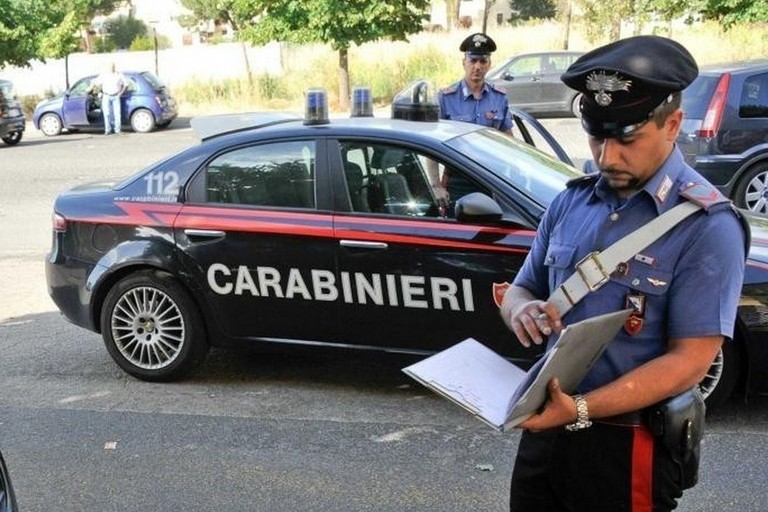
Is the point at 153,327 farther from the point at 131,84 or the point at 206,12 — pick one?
the point at 206,12

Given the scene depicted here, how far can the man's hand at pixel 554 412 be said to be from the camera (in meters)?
2.19

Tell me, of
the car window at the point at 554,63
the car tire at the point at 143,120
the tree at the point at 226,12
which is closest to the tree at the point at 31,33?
the tree at the point at 226,12

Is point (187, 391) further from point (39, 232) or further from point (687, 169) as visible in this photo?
point (39, 232)

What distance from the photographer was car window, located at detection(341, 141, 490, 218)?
541 centimetres

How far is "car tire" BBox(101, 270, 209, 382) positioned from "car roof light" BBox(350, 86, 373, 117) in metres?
1.70

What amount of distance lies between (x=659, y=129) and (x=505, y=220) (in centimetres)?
297

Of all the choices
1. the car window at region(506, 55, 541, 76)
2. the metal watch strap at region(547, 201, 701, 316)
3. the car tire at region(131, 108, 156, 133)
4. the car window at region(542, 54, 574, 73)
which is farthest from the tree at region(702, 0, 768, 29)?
the metal watch strap at region(547, 201, 701, 316)

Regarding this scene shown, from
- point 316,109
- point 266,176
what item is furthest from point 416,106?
point 266,176

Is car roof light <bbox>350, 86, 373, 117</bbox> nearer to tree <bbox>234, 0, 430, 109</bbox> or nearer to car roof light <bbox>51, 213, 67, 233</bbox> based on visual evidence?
car roof light <bbox>51, 213, 67, 233</bbox>

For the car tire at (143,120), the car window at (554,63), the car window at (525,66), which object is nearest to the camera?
the car window at (554,63)

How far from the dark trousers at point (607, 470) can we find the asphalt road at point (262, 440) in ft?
6.25

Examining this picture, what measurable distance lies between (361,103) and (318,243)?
149 centimetres

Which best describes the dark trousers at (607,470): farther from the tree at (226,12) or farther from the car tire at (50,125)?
the tree at (226,12)

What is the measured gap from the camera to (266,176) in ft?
18.9
